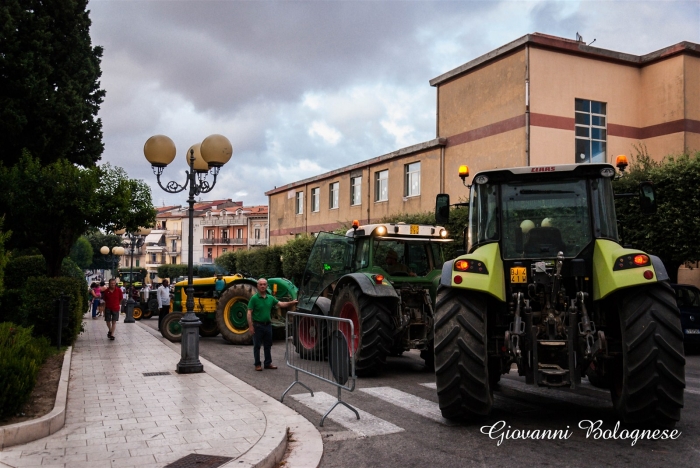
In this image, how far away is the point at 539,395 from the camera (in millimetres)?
8250

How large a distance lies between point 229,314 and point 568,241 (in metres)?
10.6

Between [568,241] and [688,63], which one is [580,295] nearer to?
[568,241]

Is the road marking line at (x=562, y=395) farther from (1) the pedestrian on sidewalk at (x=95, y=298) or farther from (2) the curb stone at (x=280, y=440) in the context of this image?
(1) the pedestrian on sidewalk at (x=95, y=298)

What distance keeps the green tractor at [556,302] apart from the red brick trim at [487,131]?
15952 mm

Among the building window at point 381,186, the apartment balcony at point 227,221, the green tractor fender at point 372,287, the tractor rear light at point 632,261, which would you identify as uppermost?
the apartment balcony at point 227,221

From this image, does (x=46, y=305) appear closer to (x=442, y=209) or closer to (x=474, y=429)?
(x=442, y=209)

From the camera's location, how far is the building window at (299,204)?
135 ft

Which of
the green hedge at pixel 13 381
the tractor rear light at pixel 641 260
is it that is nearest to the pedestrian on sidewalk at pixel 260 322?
the green hedge at pixel 13 381

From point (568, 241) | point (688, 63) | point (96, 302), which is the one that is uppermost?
point (688, 63)

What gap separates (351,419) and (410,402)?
3.65 feet

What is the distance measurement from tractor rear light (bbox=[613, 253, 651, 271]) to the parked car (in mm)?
9644

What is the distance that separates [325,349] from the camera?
24.6 feet

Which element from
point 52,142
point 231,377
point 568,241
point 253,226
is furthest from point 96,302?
point 253,226

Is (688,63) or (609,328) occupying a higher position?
(688,63)
